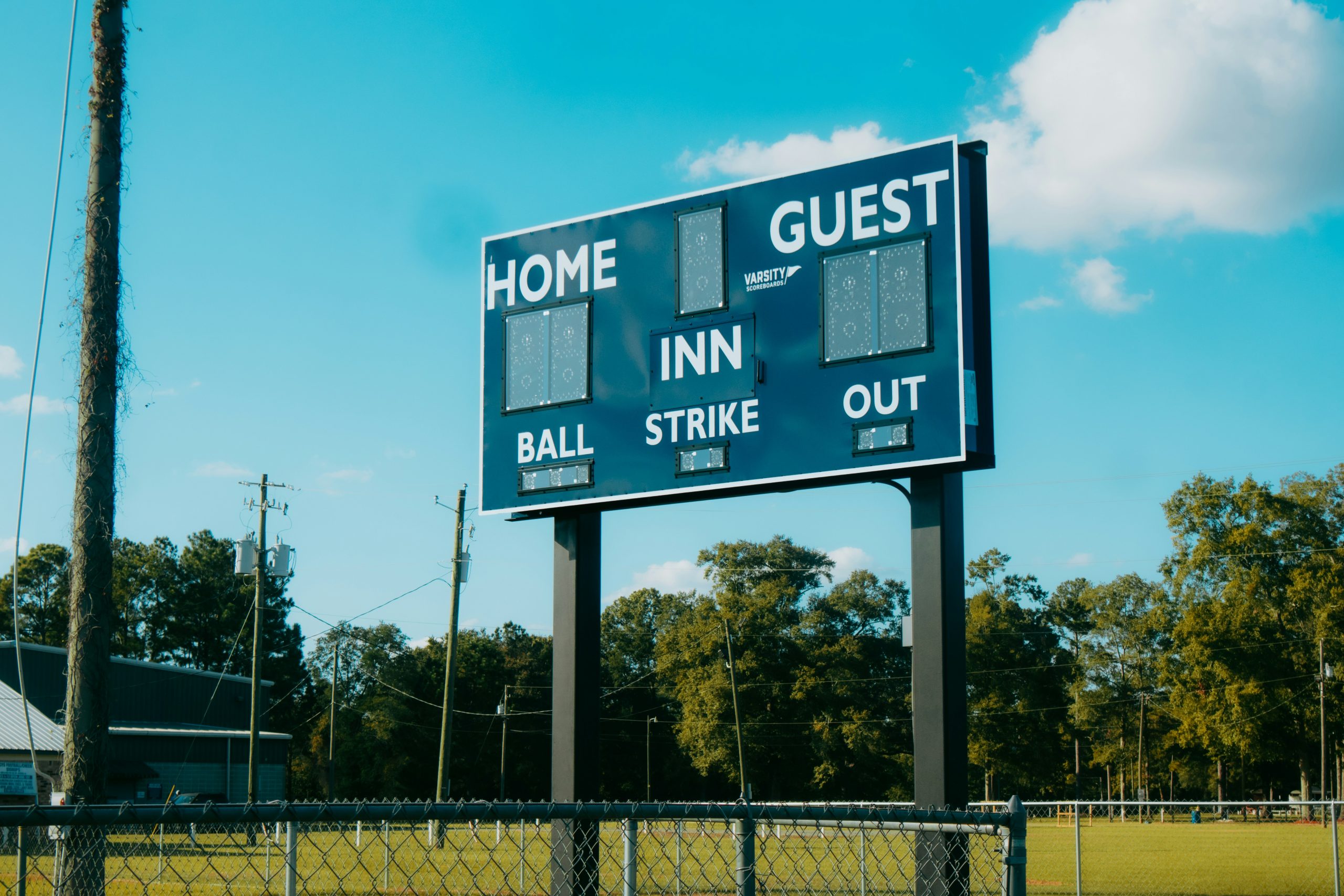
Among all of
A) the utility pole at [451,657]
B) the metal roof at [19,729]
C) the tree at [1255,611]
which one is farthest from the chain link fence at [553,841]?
the tree at [1255,611]

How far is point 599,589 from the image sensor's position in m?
11.1

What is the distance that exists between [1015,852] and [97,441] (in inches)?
262

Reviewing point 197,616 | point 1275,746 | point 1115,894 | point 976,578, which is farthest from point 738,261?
point 197,616

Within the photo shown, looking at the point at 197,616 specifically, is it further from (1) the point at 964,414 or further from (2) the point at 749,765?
(1) the point at 964,414

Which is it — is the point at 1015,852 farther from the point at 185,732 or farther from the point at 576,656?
the point at 185,732

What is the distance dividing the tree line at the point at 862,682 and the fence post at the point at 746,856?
1781 inches

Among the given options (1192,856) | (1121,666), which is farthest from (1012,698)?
(1192,856)

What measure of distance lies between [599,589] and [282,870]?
5683 millimetres

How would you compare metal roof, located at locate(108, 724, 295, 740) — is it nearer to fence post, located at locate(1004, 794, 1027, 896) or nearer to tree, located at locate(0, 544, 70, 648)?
tree, located at locate(0, 544, 70, 648)

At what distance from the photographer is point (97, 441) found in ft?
27.5

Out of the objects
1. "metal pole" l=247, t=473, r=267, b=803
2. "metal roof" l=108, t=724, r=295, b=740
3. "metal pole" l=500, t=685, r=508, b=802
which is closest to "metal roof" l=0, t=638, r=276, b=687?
"metal roof" l=108, t=724, r=295, b=740

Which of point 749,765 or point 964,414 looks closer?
point 964,414

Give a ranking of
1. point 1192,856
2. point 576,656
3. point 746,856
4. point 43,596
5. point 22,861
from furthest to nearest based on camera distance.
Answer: point 43,596, point 1192,856, point 576,656, point 746,856, point 22,861

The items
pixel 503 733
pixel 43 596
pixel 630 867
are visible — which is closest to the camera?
pixel 630 867
